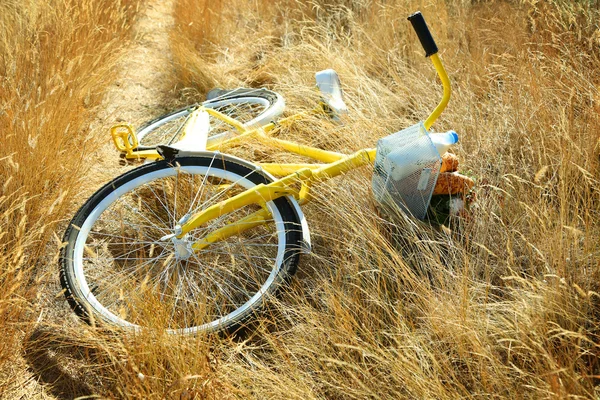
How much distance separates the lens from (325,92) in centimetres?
340

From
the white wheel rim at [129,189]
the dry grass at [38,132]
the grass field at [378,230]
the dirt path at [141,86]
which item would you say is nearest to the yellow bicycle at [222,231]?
the white wheel rim at [129,189]

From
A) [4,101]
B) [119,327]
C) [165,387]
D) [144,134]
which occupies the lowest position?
[165,387]

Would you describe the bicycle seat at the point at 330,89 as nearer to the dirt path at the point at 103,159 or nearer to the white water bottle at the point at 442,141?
the white water bottle at the point at 442,141

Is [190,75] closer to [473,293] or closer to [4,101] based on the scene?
[4,101]

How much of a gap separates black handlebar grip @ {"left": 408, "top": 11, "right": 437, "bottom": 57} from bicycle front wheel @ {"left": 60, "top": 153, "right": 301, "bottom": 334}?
0.93 m

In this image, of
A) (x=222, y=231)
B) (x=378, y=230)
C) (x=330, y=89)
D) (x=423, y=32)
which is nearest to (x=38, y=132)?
(x=222, y=231)

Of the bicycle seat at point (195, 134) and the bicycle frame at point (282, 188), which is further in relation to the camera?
the bicycle seat at point (195, 134)

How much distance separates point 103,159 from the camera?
374cm

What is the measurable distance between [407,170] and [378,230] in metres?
0.30

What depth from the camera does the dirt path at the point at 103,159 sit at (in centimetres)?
231

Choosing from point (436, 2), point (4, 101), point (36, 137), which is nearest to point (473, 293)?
point (36, 137)

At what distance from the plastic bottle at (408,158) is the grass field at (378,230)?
0.26m

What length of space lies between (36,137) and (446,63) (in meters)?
2.69

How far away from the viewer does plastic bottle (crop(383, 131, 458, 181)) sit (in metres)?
2.45
